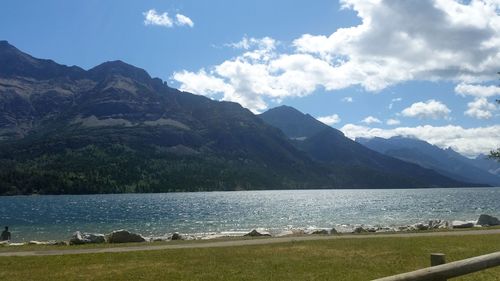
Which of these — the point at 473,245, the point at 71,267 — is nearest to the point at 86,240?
the point at 71,267

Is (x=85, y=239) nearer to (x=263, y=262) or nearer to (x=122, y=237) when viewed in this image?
(x=122, y=237)

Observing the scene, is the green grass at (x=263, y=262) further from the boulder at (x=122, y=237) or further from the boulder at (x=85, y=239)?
the boulder at (x=122, y=237)

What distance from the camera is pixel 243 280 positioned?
22.6m

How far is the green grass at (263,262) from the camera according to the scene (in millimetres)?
24000

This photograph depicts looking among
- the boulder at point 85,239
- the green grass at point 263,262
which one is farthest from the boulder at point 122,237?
the green grass at point 263,262

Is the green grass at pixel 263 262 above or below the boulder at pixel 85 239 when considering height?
above

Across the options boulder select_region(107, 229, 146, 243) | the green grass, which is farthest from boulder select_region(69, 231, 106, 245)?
the green grass

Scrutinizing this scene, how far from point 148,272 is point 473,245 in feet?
71.7

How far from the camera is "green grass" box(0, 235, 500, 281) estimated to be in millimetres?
24000

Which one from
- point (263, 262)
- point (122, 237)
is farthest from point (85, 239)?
point (263, 262)

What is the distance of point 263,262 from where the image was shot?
27656 mm

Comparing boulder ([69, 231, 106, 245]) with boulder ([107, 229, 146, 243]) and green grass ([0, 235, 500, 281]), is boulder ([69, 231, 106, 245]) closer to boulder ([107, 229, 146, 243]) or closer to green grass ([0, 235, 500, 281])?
boulder ([107, 229, 146, 243])

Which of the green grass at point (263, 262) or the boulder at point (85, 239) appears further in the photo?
the boulder at point (85, 239)

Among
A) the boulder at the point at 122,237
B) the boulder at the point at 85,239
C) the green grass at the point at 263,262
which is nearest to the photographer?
the green grass at the point at 263,262
